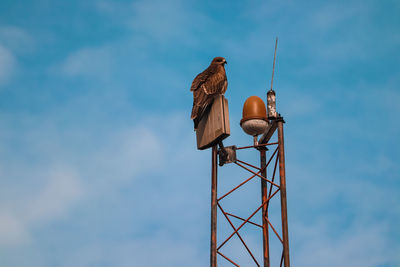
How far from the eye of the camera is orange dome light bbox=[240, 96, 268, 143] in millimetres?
13594

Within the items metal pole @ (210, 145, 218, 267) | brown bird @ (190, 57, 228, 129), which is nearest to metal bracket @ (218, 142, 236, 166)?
metal pole @ (210, 145, 218, 267)

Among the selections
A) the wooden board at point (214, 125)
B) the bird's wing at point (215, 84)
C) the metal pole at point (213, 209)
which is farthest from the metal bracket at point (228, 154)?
the bird's wing at point (215, 84)

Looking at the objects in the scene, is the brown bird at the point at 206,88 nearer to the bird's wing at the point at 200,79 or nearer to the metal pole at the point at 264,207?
the bird's wing at the point at 200,79

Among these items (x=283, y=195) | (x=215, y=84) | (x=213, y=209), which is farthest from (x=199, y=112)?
(x=283, y=195)

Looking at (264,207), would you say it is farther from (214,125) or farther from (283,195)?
(214,125)

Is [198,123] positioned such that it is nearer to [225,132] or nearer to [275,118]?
[225,132]

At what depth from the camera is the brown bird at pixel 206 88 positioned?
12.8 metres

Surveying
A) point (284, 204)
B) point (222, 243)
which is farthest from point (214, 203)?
point (284, 204)

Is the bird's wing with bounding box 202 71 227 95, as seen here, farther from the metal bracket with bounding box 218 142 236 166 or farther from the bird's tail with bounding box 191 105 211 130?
the metal bracket with bounding box 218 142 236 166

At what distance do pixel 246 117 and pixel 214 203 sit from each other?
2776 mm

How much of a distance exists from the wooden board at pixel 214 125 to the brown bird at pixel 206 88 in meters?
0.18

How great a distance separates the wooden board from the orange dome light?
4.40 ft

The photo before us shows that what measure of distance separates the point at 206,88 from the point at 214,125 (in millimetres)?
1119

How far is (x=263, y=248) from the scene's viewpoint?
1345cm
